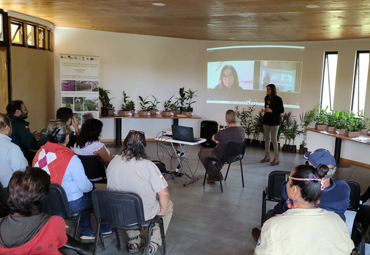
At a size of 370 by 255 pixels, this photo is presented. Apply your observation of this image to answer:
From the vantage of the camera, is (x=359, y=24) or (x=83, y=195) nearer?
(x=83, y=195)

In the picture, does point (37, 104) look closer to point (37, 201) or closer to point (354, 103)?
point (37, 201)

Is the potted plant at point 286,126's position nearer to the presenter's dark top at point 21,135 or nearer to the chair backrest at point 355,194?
the chair backrest at point 355,194

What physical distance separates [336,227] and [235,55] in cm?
825

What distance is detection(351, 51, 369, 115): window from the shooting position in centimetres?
807

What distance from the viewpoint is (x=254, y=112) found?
948cm

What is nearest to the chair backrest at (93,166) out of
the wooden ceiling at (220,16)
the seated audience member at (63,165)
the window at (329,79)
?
the seated audience member at (63,165)

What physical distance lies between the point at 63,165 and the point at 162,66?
6.99 metres

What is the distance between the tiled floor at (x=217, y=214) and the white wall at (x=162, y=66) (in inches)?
104

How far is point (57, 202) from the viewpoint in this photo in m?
2.94

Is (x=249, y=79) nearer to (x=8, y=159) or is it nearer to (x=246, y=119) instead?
(x=246, y=119)

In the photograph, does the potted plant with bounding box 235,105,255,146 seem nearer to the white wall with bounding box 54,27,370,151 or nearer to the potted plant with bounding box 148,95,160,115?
the white wall with bounding box 54,27,370,151

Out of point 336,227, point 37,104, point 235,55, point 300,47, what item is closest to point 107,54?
point 37,104

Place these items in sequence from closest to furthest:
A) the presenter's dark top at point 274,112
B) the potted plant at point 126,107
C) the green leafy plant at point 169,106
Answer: the presenter's dark top at point 274,112 → the potted plant at point 126,107 → the green leafy plant at point 169,106

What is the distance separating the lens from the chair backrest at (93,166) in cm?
379
